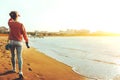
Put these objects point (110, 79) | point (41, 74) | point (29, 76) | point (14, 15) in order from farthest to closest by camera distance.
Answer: point (110, 79) → point (41, 74) → point (29, 76) → point (14, 15)

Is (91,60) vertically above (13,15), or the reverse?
(13,15)

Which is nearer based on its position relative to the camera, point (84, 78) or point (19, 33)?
point (19, 33)

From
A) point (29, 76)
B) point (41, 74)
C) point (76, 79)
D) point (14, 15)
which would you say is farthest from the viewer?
point (76, 79)

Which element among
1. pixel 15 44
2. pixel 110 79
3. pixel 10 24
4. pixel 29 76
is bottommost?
pixel 110 79

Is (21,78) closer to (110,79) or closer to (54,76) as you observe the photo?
(54,76)

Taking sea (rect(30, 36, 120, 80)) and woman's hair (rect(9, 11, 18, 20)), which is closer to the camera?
woman's hair (rect(9, 11, 18, 20))

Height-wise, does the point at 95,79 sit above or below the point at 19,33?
below

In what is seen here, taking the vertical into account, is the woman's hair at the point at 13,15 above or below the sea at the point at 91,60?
above

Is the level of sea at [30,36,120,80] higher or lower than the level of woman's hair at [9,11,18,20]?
lower

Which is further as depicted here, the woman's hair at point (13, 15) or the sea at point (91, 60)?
the sea at point (91, 60)

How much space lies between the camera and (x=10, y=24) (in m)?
8.02

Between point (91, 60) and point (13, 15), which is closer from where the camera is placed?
point (13, 15)

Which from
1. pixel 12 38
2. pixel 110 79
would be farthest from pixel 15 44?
pixel 110 79

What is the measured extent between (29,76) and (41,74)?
1034 millimetres
